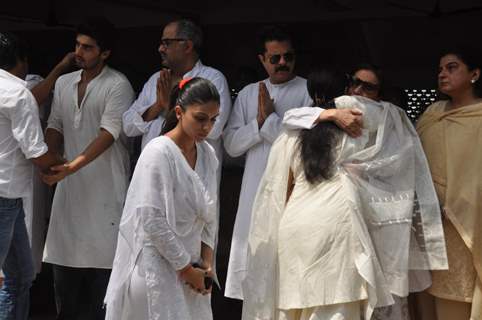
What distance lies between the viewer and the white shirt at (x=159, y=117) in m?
4.68

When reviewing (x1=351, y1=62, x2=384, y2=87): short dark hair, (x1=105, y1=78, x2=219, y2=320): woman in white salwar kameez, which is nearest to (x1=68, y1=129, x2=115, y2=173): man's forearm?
(x1=105, y1=78, x2=219, y2=320): woman in white salwar kameez

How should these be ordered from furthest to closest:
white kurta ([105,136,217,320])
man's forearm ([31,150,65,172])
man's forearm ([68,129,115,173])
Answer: man's forearm ([68,129,115,173]) → man's forearm ([31,150,65,172]) → white kurta ([105,136,217,320])

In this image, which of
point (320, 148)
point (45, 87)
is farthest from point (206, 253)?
point (45, 87)

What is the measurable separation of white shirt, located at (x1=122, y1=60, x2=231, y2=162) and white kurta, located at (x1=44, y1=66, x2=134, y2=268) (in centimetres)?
9

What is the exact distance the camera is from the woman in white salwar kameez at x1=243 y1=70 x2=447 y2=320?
3.93 meters

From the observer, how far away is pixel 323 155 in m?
A: 4.06

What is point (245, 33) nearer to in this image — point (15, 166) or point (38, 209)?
point (38, 209)

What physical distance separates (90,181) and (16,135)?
28.9 inches

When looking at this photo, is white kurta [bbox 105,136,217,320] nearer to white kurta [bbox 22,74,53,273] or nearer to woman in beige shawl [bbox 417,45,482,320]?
woman in beige shawl [bbox 417,45,482,320]

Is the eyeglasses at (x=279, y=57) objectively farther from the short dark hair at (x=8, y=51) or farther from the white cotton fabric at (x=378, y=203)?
the short dark hair at (x=8, y=51)

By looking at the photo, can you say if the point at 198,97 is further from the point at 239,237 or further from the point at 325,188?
the point at 239,237

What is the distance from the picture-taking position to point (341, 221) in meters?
3.96

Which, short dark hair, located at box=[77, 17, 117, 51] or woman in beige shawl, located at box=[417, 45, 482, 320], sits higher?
short dark hair, located at box=[77, 17, 117, 51]

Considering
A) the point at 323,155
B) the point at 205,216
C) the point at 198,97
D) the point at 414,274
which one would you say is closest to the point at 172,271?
the point at 205,216
